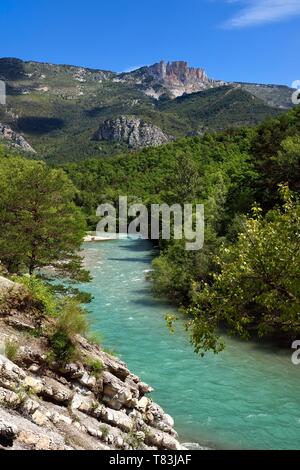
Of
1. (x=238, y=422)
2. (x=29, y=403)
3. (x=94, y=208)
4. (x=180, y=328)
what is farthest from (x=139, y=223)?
(x=29, y=403)

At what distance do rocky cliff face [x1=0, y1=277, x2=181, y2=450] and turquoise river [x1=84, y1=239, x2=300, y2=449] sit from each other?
12.3ft

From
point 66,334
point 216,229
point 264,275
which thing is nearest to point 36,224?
point 66,334

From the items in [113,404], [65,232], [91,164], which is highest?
[91,164]

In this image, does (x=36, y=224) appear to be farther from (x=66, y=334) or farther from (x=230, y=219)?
(x=230, y=219)

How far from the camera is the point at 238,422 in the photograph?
20.9 metres

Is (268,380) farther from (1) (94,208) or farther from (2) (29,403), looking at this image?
(1) (94,208)

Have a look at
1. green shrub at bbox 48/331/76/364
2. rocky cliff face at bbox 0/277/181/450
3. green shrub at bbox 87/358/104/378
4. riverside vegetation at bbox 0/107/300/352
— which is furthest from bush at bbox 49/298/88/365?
riverside vegetation at bbox 0/107/300/352

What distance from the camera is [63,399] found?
44.3 ft

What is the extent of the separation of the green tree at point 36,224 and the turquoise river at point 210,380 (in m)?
6.43

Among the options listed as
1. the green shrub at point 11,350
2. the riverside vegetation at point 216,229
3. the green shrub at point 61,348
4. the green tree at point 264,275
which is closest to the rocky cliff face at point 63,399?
the green shrub at point 11,350

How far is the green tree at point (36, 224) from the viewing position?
28.9 m

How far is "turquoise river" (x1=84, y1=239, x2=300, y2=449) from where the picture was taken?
19.9 metres

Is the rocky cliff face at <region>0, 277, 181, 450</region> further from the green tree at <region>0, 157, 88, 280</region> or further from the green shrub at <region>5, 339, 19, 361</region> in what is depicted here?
the green tree at <region>0, 157, 88, 280</region>
